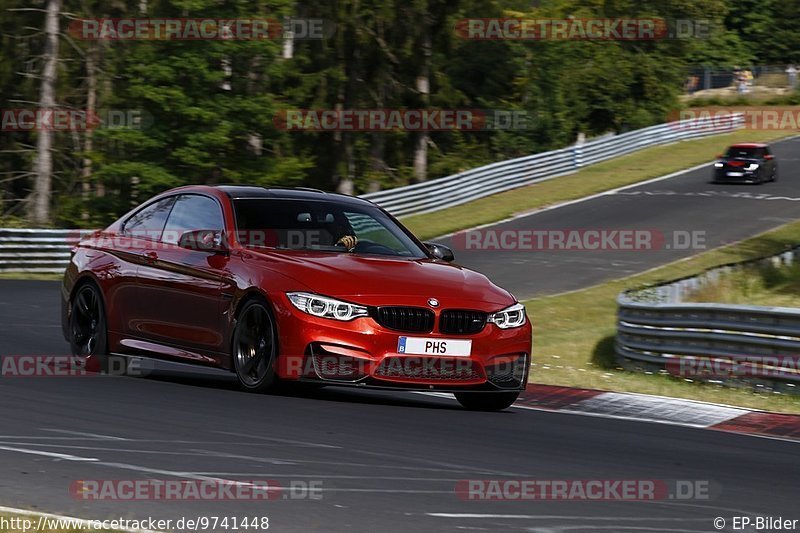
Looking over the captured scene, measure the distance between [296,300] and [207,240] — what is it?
1.24 m

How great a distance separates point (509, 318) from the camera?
10016mm

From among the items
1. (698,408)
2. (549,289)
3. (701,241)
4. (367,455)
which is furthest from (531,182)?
(367,455)

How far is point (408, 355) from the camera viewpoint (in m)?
9.45

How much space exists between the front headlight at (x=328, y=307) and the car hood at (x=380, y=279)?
5 cm

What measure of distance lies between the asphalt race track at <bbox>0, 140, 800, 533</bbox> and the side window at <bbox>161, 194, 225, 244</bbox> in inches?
45.4

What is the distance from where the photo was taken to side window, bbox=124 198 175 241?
36.4ft

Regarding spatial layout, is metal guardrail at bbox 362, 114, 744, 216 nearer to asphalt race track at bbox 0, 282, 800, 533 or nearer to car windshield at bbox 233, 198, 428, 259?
car windshield at bbox 233, 198, 428, 259

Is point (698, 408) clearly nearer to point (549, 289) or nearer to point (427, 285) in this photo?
point (427, 285)

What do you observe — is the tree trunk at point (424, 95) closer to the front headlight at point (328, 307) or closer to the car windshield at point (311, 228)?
the car windshield at point (311, 228)

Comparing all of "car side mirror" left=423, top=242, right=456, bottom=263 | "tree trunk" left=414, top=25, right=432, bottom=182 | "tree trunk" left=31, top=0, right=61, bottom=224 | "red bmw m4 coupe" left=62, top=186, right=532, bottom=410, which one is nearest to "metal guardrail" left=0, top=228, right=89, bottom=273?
"tree trunk" left=31, top=0, right=61, bottom=224

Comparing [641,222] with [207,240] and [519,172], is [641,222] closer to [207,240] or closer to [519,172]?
[519,172]

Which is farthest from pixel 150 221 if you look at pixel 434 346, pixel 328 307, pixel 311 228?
pixel 434 346

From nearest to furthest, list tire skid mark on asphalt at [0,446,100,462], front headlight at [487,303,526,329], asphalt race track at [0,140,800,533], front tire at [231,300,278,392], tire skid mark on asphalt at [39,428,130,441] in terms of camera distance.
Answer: asphalt race track at [0,140,800,533] → tire skid mark on asphalt at [0,446,100,462] → tire skid mark on asphalt at [39,428,130,441] → front tire at [231,300,278,392] → front headlight at [487,303,526,329]

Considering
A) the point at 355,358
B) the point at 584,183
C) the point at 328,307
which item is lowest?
the point at 584,183
